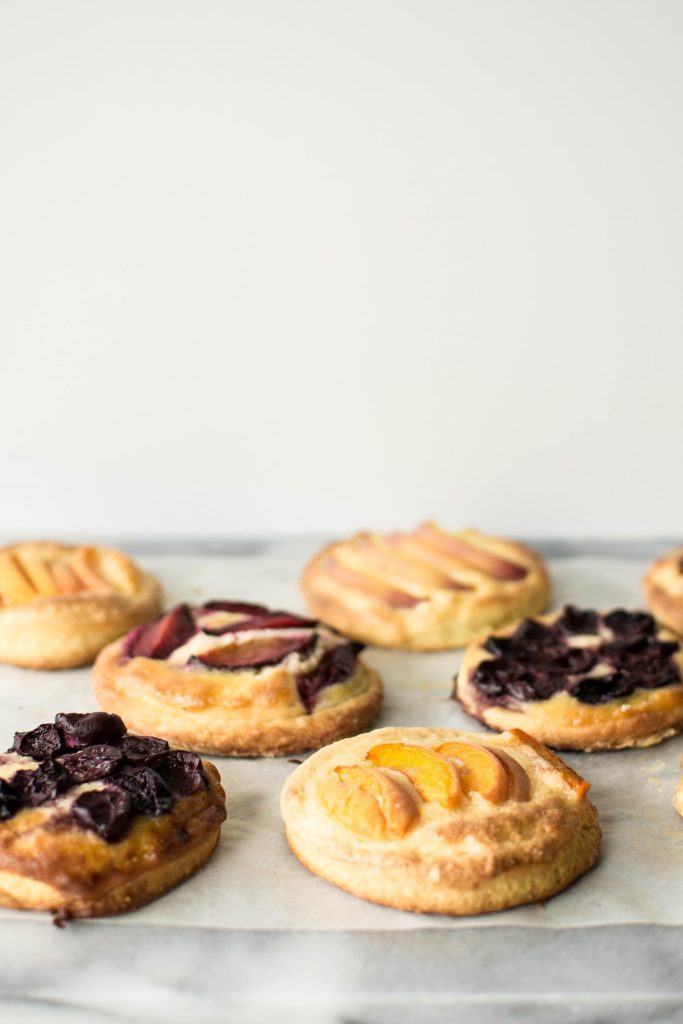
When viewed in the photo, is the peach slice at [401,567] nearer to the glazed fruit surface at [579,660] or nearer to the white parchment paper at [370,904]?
the white parchment paper at [370,904]

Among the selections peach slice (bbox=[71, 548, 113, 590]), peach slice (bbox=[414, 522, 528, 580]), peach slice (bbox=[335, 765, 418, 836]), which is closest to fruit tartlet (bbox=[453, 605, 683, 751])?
peach slice (bbox=[414, 522, 528, 580])

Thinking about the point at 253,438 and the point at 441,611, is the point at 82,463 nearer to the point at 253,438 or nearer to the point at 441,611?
the point at 253,438

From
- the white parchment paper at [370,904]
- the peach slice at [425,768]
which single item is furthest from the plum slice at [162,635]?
the peach slice at [425,768]

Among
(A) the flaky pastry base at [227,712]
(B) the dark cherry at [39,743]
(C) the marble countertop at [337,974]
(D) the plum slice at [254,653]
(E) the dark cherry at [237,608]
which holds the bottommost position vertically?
(C) the marble countertop at [337,974]

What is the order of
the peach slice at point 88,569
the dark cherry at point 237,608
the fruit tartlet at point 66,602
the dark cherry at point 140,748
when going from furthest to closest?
1. the peach slice at point 88,569
2. the fruit tartlet at point 66,602
3. the dark cherry at point 237,608
4. the dark cherry at point 140,748

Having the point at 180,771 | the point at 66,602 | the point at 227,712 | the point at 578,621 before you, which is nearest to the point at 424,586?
the point at 578,621

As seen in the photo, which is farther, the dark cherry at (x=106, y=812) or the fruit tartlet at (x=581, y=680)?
the fruit tartlet at (x=581, y=680)

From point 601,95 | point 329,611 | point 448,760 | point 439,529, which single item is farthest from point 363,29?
point 448,760
